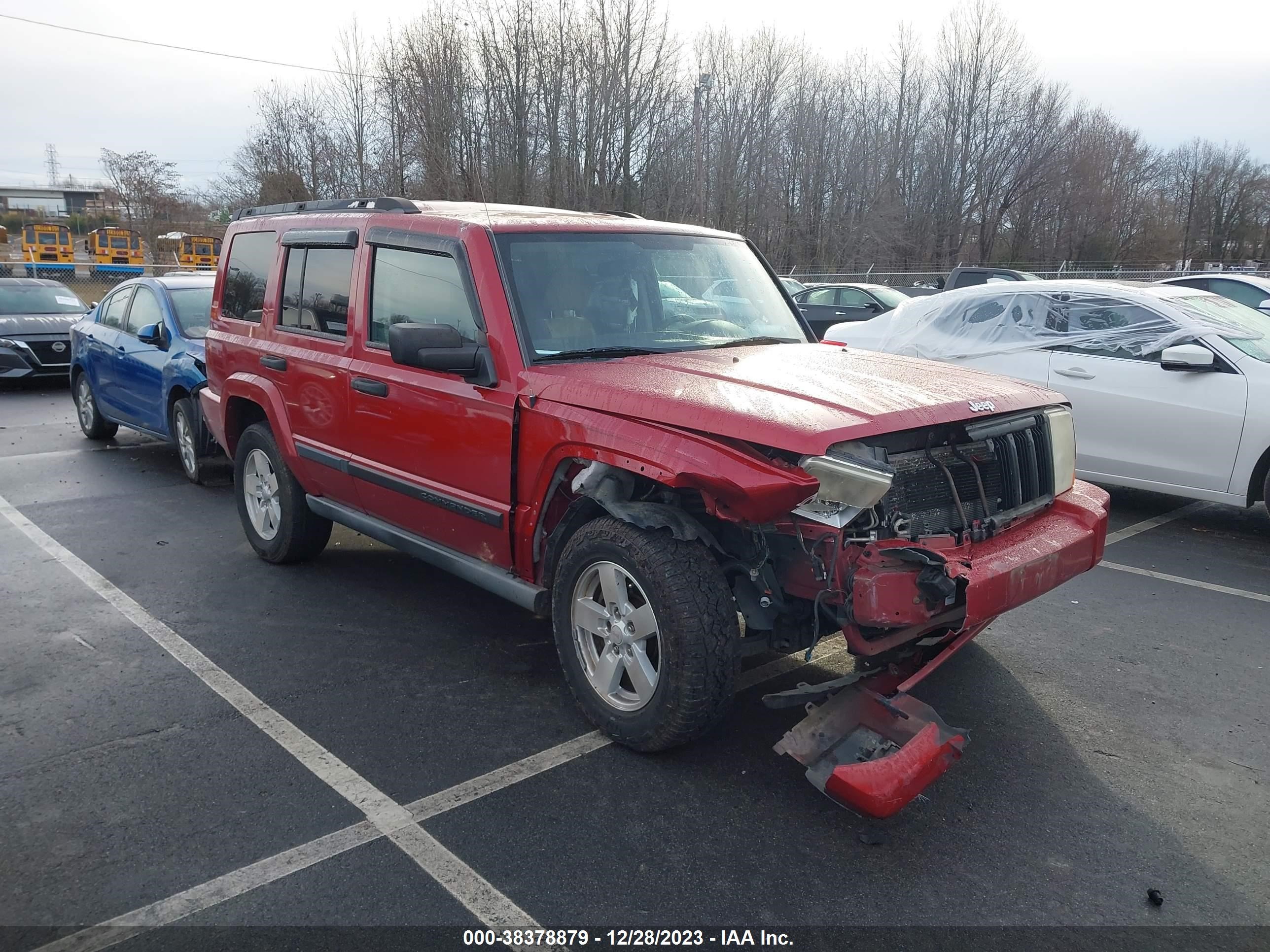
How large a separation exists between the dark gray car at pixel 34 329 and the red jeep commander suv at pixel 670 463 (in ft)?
33.9

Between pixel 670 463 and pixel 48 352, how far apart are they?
13378 mm

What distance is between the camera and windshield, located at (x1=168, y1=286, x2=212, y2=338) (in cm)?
834

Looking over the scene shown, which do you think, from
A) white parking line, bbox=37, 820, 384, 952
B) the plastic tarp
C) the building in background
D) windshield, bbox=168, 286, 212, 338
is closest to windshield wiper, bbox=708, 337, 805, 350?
white parking line, bbox=37, 820, 384, 952

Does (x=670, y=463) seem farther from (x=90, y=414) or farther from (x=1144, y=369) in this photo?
(x=90, y=414)

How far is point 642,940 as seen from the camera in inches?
103

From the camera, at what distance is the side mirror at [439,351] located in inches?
→ 147

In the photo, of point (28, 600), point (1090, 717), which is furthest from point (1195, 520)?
point (28, 600)

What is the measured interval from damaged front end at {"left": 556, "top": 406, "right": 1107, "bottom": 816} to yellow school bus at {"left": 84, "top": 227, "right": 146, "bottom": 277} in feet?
119

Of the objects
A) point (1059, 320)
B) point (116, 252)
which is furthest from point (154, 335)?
point (116, 252)

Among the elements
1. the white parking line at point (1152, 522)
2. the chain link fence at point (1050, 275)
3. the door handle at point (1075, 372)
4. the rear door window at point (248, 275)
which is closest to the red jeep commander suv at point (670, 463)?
the rear door window at point (248, 275)

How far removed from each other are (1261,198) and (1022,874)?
58.6 m

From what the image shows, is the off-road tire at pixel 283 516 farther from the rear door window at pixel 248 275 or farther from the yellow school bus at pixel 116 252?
the yellow school bus at pixel 116 252

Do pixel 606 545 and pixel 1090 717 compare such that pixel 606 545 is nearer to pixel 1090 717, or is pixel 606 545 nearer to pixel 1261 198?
pixel 1090 717

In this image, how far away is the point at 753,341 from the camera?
4.65 m
